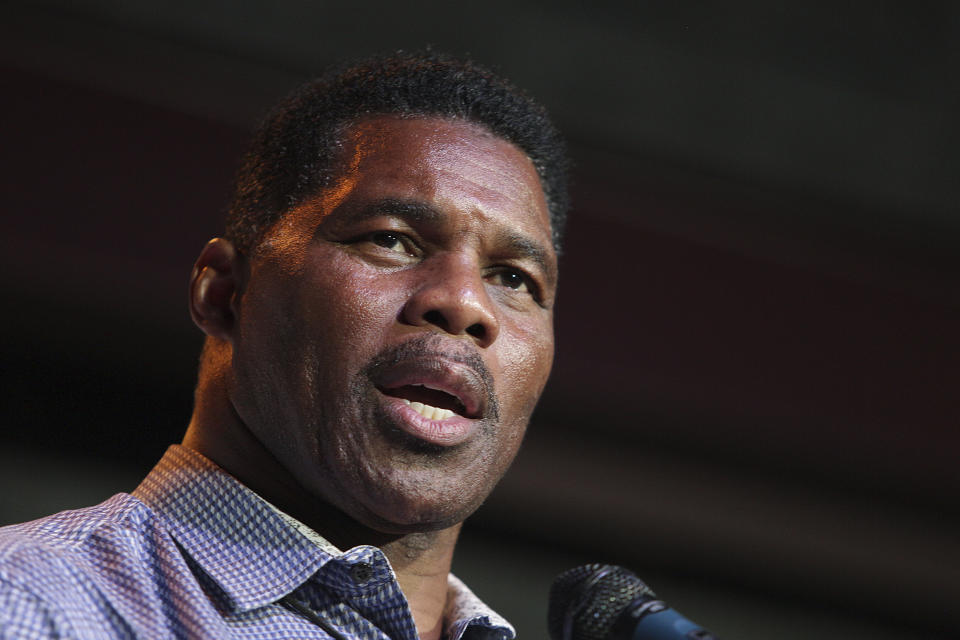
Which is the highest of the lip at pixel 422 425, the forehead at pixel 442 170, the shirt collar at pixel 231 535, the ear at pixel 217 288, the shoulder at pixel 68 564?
the forehead at pixel 442 170

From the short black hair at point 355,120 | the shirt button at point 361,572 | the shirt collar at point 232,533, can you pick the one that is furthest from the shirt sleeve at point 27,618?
the short black hair at point 355,120

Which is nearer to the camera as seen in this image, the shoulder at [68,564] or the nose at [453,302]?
the shoulder at [68,564]

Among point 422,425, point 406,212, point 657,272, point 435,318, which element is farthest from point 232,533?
point 657,272

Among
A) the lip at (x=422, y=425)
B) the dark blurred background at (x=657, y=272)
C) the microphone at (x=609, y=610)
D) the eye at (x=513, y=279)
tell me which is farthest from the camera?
the dark blurred background at (x=657, y=272)

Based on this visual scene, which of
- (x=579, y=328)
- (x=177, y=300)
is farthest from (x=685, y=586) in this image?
(x=177, y=300)

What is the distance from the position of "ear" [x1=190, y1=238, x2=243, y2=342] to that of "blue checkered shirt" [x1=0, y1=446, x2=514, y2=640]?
251 mm

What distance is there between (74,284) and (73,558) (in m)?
2.38

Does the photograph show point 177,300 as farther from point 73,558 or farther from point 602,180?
point 73,558

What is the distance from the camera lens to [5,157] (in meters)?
3.29

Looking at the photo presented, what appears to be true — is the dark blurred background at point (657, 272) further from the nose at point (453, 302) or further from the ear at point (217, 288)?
the nose at point (453, 302)

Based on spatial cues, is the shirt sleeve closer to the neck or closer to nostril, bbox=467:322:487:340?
the neck

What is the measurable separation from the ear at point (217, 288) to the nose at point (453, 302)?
337mm

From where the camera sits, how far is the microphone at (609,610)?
1.48 metres

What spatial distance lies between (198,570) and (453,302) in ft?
1.62
